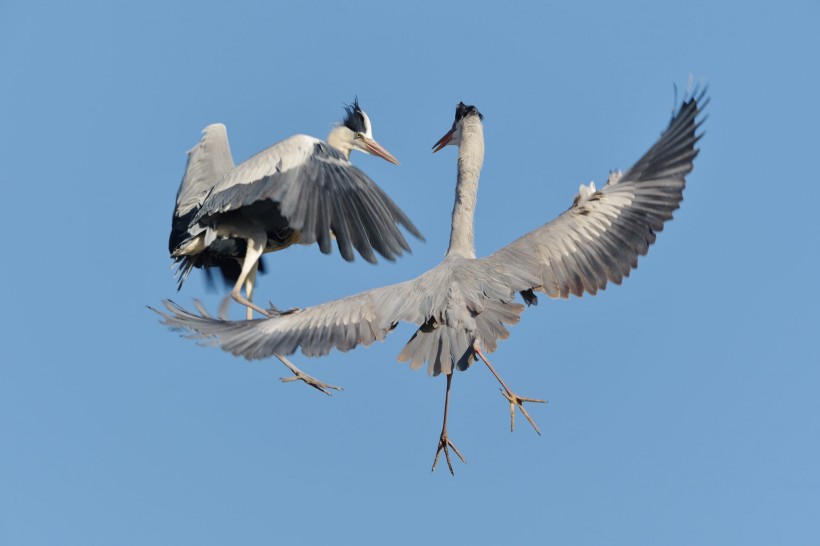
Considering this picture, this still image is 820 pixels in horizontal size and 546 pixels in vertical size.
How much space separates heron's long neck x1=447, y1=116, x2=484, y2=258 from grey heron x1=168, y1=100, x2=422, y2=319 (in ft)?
3.03

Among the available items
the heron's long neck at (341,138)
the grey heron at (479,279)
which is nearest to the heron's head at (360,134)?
the heron's long neck at (341,138)

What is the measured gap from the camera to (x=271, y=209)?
469 inches

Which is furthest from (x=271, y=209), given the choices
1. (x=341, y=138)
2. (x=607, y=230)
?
(x=607, y=230)

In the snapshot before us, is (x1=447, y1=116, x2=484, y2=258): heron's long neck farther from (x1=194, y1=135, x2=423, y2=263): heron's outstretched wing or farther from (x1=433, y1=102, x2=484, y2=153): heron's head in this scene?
(x1=194, y1=135, x2=423, y2=263): heron's outstretched wing

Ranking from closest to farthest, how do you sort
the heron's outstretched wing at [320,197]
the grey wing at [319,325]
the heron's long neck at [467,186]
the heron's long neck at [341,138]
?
the grey wing at [319,325] < the heron's outstretched wing at [320,197] < the heron's long neck at [467,186] < the heron's long neck at [341,138]

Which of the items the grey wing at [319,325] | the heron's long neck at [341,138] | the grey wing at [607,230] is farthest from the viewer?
the heron's long neck at [341,138]

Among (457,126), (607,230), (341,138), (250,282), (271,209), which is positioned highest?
(341,138)

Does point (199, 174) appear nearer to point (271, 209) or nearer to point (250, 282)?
point (250, 282)

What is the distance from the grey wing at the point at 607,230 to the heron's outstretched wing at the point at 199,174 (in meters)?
3.57

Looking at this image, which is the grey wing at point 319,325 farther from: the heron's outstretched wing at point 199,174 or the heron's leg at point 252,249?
the heron's outstretched wing at point 199,174

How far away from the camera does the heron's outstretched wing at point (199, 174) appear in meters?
12.7

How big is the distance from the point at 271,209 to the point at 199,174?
174cm

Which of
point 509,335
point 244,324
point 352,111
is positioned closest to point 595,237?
point 509,335

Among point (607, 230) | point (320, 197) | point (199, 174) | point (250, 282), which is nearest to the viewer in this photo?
point (320, 197)
